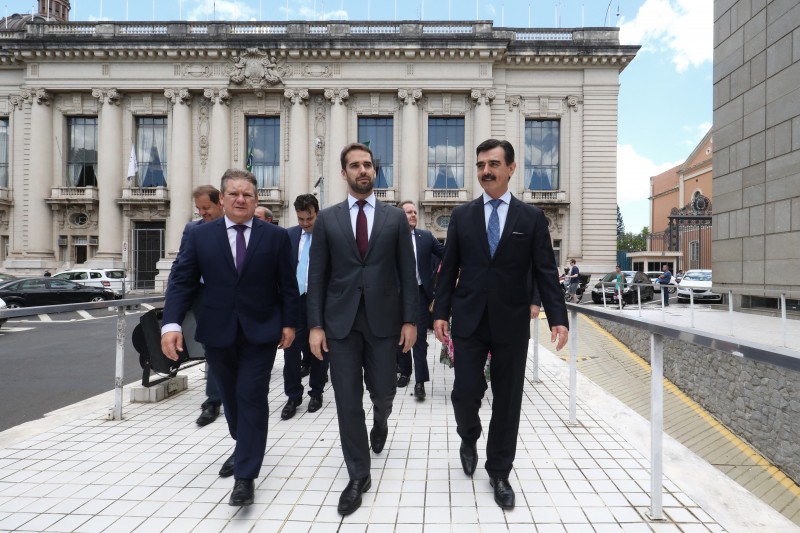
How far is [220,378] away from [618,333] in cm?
1087

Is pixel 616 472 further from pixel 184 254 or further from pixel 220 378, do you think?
pixel 184 254

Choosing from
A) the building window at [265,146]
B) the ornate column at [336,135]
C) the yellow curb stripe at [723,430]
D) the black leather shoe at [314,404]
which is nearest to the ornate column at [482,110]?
the ornate column at [336,135]

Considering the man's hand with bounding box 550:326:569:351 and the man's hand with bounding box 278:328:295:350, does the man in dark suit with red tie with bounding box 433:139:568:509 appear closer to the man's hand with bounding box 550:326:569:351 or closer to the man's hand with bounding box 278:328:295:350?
the man's hand with bounding box 550:326:569:351

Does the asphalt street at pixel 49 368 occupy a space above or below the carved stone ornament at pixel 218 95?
below

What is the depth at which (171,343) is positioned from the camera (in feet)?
10.7

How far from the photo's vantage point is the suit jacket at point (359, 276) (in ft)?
10.8

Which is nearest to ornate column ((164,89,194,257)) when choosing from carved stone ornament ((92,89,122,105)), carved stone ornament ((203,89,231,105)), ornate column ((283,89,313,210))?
carved stone ornament ((203,89,231,105))

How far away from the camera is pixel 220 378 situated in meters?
3.39

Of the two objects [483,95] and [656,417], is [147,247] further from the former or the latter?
[656,417]

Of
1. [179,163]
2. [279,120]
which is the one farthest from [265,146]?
[179,163]

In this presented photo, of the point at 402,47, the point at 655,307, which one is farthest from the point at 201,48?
the point at 655,307

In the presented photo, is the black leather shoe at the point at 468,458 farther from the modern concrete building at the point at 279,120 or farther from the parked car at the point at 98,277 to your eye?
the modern concrete building at the point at 279,120

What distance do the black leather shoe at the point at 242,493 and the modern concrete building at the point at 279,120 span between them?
2996cm

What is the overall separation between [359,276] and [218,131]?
1305 inches
